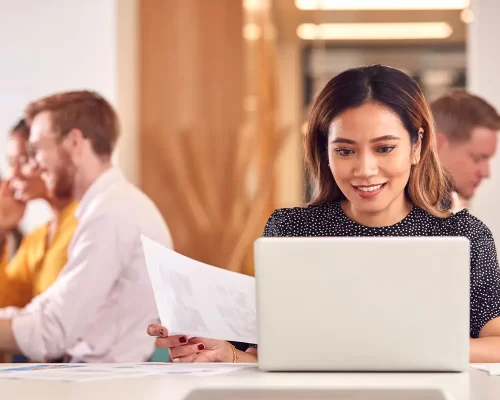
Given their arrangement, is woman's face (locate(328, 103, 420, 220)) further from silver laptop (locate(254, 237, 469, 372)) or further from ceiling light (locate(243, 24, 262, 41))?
ceiling light (locate(243, 24, 262, 41))

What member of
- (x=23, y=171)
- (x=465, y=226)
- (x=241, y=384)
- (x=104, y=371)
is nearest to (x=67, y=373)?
(x=104, y=371)

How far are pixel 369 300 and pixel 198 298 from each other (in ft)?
1.19

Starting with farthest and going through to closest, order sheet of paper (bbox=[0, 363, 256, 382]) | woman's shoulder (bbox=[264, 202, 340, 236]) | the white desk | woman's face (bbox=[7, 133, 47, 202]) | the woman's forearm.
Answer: woman's face (bbox=[7, 133, 47, 202]) < woman's shoulder (bbox=[264, 202, 340, 236]) < the woman's forearm < sheet of paper (bbox=[0, 363, 256, 382]) < the white desk

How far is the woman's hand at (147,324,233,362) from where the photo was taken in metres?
1.92

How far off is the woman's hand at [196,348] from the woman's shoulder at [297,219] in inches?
16.4

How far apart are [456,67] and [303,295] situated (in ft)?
14.9

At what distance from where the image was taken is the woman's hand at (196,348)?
1915 mm

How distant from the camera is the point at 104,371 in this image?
1.75m

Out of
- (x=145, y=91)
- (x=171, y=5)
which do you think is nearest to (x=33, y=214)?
(x=145, y=91)

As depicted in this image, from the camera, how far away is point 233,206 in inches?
234

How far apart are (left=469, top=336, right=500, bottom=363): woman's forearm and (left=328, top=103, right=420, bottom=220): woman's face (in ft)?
1.40

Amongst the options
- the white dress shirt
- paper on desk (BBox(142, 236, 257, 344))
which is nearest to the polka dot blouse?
paper on desk (BBox(142, 236, 257, 344))

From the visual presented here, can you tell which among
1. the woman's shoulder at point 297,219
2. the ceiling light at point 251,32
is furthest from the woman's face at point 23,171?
the ceiling light at point 251,32

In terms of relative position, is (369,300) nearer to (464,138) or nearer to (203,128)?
(464,138)
